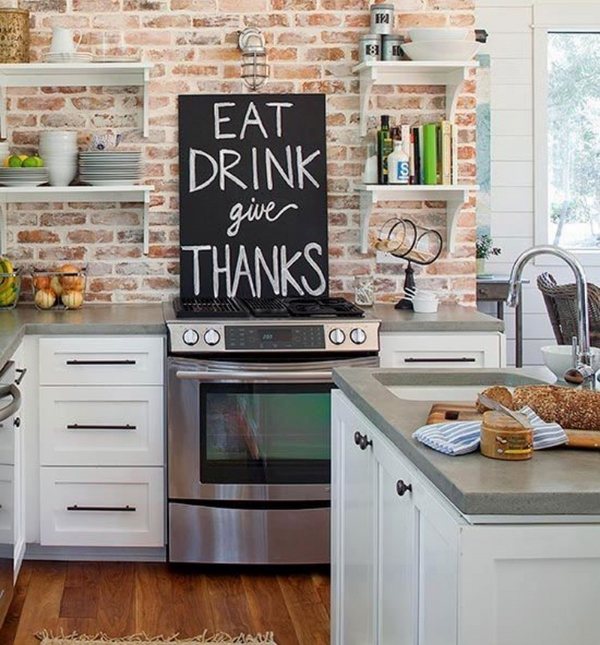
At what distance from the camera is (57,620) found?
12.2ft

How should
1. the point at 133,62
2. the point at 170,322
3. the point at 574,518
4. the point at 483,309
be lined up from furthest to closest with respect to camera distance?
the point at 483,309, the point at 133,62, the point at 170,322, the point at 574,518

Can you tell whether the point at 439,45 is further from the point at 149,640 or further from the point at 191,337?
the point at 149,640

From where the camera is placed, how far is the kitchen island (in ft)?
5.48

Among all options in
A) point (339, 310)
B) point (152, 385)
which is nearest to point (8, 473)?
point (152, 385)

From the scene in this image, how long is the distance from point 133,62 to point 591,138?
3430 mm

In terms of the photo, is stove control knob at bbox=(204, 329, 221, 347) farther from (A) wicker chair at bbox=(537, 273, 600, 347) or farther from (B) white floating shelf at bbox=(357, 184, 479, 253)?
(A) wicker chair at bbox=(537, 273, 600, 347)

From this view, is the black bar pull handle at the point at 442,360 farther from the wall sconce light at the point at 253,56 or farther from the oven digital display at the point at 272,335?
the wall sconce light at the point at 253,56

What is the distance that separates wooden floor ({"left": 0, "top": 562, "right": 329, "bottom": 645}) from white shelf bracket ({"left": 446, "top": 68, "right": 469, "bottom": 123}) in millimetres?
1920

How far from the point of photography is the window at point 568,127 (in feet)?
22.5

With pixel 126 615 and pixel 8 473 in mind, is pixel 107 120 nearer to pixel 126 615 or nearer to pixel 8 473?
pixel 8 473

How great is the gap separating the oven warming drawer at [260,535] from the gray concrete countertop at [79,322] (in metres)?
0.68

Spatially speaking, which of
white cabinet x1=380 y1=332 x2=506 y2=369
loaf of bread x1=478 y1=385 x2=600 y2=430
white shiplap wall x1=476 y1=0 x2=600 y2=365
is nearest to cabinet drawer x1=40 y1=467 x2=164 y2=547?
Answer: white cabinet x1=380 y1=332 x2=506 y2=369

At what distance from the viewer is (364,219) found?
189 inches

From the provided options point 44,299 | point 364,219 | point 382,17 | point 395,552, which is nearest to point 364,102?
point 382,17
